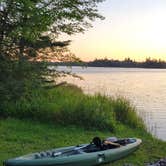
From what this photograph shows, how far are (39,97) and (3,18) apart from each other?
264 centimetres

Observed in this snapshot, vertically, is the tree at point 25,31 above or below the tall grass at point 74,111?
above

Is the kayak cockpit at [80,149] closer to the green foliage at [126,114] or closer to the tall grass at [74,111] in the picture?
the tall grass at [74,111]

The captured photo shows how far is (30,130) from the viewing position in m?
12.3

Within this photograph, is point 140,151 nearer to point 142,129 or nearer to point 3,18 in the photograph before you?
point 142,129

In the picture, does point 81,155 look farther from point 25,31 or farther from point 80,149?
point 25,31

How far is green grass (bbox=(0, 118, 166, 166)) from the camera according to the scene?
33.3ft

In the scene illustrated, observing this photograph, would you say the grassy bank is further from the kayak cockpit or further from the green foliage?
the kayak cockpit

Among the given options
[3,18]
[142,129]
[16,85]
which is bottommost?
[142,129]

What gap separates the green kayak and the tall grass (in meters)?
2.72

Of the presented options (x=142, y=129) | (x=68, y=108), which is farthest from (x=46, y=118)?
(x=142, y=129)

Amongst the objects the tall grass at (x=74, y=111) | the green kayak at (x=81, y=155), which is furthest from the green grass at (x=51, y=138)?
the tall grass at (x=74, y=111)

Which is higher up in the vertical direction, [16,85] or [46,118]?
[16,85]

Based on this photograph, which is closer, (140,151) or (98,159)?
(98,159)

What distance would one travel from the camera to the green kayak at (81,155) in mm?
8773
